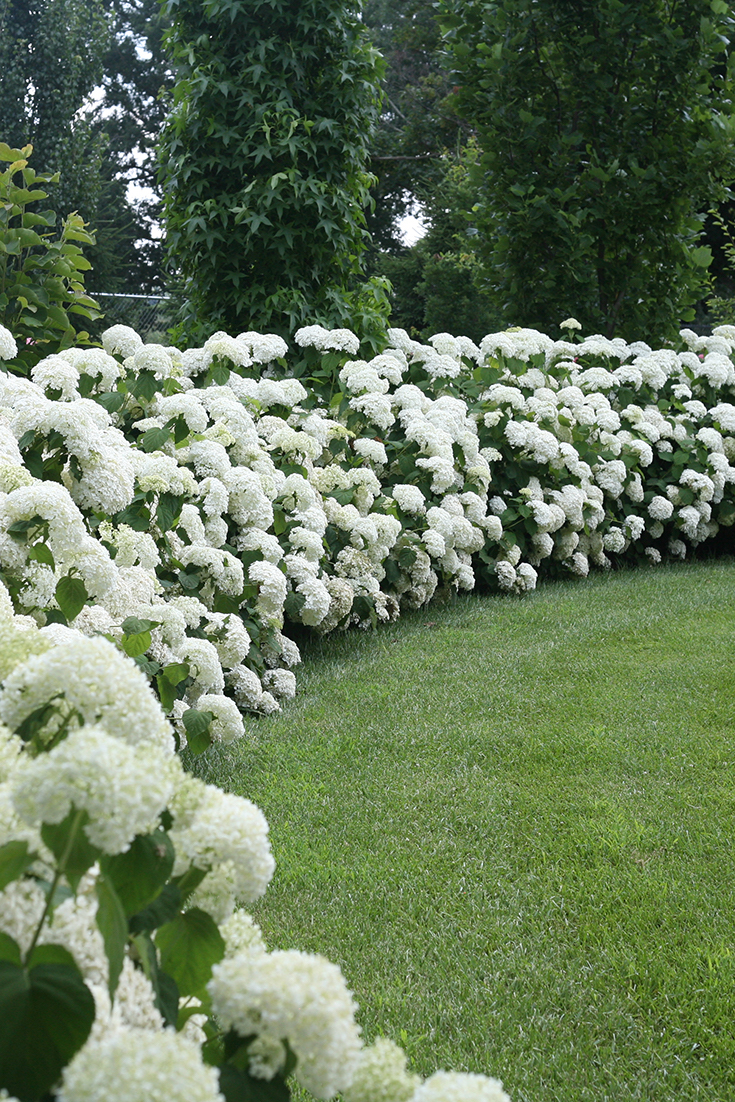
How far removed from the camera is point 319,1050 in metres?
0.77

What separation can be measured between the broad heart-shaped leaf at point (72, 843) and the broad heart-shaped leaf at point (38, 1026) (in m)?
0.08

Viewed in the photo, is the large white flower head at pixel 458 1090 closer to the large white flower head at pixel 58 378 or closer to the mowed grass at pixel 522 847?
the mowed grass at pixel 522 847

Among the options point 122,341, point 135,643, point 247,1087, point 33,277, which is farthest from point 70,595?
point 33,277

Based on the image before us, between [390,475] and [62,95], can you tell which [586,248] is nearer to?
[390,475]

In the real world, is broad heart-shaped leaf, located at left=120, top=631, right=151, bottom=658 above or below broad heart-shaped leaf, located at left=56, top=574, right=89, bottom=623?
below

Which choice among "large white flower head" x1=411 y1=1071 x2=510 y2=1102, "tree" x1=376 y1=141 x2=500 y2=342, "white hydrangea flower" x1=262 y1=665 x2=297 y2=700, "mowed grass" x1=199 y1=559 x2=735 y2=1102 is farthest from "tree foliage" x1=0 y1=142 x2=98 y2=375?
"tree" x1=376 y1=141 x2=500 y2=342

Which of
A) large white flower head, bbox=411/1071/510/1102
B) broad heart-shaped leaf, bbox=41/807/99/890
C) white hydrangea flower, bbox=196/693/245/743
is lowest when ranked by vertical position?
white hydrangea flower, bbox=196/693/245/743

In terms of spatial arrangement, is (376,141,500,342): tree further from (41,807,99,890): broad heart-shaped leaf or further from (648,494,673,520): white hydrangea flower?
(41,807,99,890): broad heart-shaped leaf

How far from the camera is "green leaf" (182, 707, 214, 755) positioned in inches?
112

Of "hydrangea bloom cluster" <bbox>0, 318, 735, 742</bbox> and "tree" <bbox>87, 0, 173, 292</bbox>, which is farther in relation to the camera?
"tree" <bbox>87, 0, 173, 292</bbox>

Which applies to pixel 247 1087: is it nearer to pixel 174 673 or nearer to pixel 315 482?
pixel 174 673

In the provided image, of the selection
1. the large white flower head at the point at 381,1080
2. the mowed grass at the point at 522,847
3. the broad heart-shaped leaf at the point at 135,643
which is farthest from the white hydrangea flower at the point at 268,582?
the large white flower head at the point at 381,1080

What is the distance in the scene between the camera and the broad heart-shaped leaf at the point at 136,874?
2.76ft

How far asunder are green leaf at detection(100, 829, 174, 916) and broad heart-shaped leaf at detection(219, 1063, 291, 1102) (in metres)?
0.15
